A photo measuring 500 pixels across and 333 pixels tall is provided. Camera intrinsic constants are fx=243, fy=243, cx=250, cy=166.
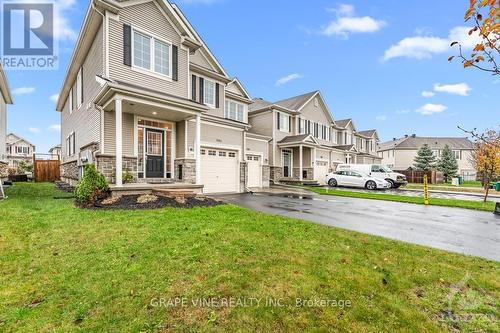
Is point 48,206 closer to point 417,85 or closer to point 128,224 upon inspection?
point 128,224

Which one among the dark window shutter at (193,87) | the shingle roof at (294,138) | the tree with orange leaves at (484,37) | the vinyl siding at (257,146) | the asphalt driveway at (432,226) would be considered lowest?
the asphalt driveway at (432,226)

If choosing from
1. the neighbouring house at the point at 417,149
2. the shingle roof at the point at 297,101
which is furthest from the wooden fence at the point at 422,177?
the shingle roof at the point at 297,101

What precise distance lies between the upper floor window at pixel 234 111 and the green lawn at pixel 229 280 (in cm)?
1286

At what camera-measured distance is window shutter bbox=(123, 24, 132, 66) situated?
10.1m

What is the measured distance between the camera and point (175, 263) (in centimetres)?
378

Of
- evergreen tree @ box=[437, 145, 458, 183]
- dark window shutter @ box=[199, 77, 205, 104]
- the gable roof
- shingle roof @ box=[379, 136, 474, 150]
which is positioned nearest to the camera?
Answer: the gable roof

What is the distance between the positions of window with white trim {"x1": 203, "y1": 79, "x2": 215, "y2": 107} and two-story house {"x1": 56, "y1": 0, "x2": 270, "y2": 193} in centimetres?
6

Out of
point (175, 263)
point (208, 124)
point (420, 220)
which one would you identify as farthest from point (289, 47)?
point (175, 263)

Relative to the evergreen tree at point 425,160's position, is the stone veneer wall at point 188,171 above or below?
below

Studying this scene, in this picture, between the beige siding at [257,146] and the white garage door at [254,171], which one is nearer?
the beige siding at [257,146]

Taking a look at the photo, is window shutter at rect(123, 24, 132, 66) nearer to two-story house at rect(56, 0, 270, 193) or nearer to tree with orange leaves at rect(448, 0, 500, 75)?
two-story house at rect(56, 0, 270, 193)

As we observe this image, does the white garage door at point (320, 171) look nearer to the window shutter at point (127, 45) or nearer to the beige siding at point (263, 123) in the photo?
the beige siding at point (263, 123)

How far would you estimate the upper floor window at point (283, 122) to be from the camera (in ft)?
73.4

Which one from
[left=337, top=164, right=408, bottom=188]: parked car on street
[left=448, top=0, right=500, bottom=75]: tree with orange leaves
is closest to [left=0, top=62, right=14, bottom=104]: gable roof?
[left=448, top=0, right=500, bottom=75]: tree with orange leaves
